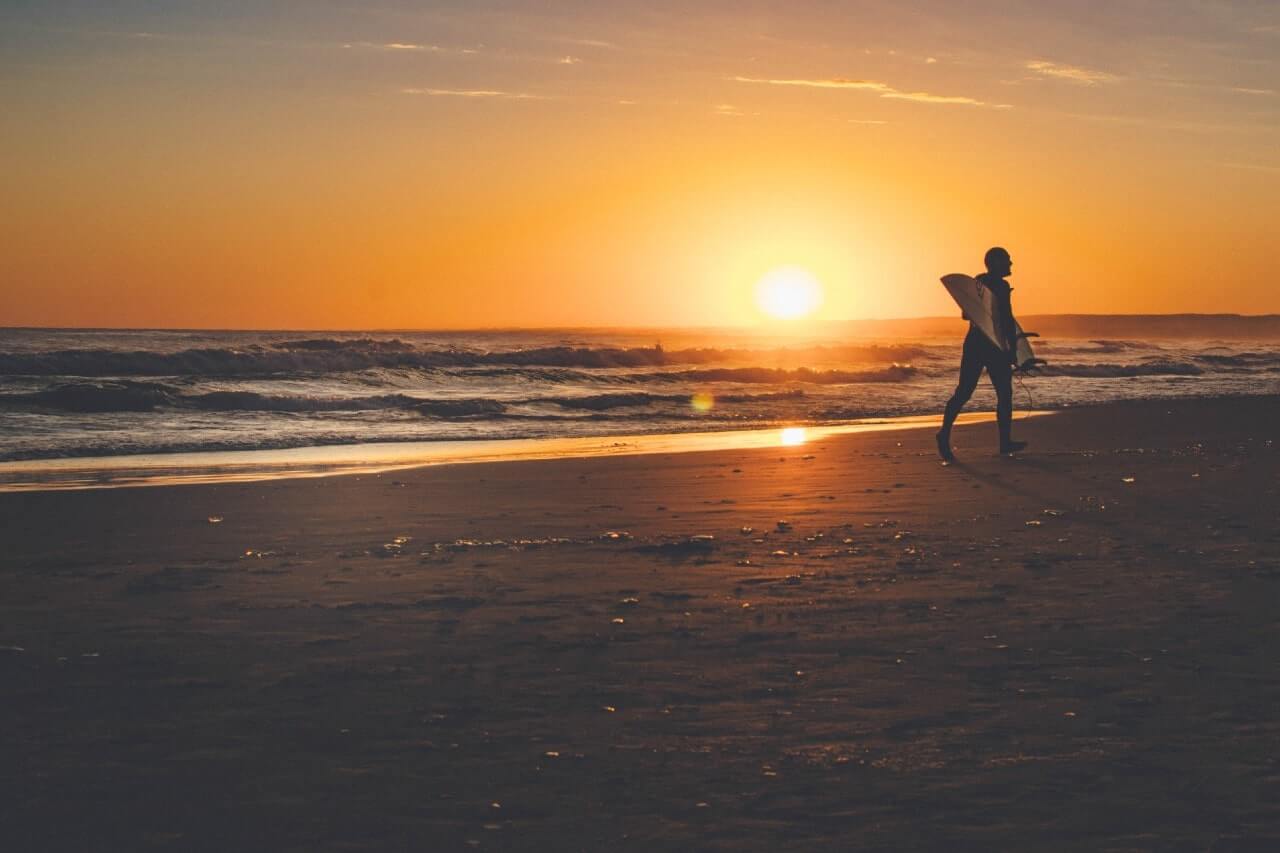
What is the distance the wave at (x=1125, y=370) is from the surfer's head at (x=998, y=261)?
2989 centimetres

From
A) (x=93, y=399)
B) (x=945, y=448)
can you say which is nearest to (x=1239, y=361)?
(x=93, y=399)

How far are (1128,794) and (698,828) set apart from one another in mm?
1083

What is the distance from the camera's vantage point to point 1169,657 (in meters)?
4.81

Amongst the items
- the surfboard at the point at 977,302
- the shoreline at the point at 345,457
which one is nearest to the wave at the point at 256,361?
the shoreline at the point at 345,457

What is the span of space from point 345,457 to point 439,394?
15261 mm

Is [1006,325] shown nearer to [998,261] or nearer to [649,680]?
[998,261]

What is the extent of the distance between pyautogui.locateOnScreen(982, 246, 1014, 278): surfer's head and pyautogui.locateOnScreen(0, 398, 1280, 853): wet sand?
15.9ft

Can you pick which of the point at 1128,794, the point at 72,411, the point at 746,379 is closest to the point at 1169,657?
the point at 1128,794

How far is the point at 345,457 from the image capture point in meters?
15.8

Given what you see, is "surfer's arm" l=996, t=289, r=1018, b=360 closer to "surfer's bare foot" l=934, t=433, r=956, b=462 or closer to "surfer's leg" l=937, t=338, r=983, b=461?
"surfer's leg" l=937, t=338, r=983, b=461

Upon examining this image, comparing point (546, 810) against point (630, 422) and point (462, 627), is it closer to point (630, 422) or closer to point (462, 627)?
point (462, 627)

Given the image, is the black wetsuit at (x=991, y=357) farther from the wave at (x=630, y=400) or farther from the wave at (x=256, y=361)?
the wave at (x=256, y=361)

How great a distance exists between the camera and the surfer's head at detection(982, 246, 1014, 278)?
13734 millimetres

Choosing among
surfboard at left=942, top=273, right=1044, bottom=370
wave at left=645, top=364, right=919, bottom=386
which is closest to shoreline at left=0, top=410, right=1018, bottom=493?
surfboard at left=942, top=273, right=1044, bottom=370
